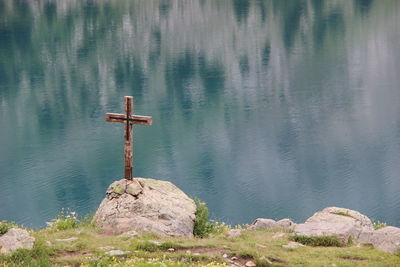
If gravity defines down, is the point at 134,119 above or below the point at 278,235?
above

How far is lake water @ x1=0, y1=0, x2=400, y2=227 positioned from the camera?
41.9 meters

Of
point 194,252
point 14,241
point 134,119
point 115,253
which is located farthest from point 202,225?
point 14,241

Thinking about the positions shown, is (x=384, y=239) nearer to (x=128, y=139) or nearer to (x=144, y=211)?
(x=144, y=211)

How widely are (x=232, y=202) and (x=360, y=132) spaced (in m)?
20.3

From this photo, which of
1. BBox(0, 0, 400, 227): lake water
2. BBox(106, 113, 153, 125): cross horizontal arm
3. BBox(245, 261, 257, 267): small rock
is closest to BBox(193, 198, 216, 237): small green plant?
BBox(106, 113, 153, 125): cross horizontal arm

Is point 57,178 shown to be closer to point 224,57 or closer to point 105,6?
point 224,57

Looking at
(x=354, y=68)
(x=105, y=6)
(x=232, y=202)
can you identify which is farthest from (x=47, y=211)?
(x=105, y=6)

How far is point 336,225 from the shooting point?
68.8 feet

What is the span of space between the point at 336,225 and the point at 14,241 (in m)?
10.7

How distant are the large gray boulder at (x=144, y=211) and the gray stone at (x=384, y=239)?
19.9ft

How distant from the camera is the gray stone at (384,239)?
59.6ft

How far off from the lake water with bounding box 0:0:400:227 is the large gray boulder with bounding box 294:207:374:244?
12903mm

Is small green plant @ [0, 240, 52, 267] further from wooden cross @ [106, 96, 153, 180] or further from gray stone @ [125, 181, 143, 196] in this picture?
wooden cross @ [106, 96, 153, 180]

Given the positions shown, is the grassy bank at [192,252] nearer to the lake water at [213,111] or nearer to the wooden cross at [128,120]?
the wooden cross at [128,120]
